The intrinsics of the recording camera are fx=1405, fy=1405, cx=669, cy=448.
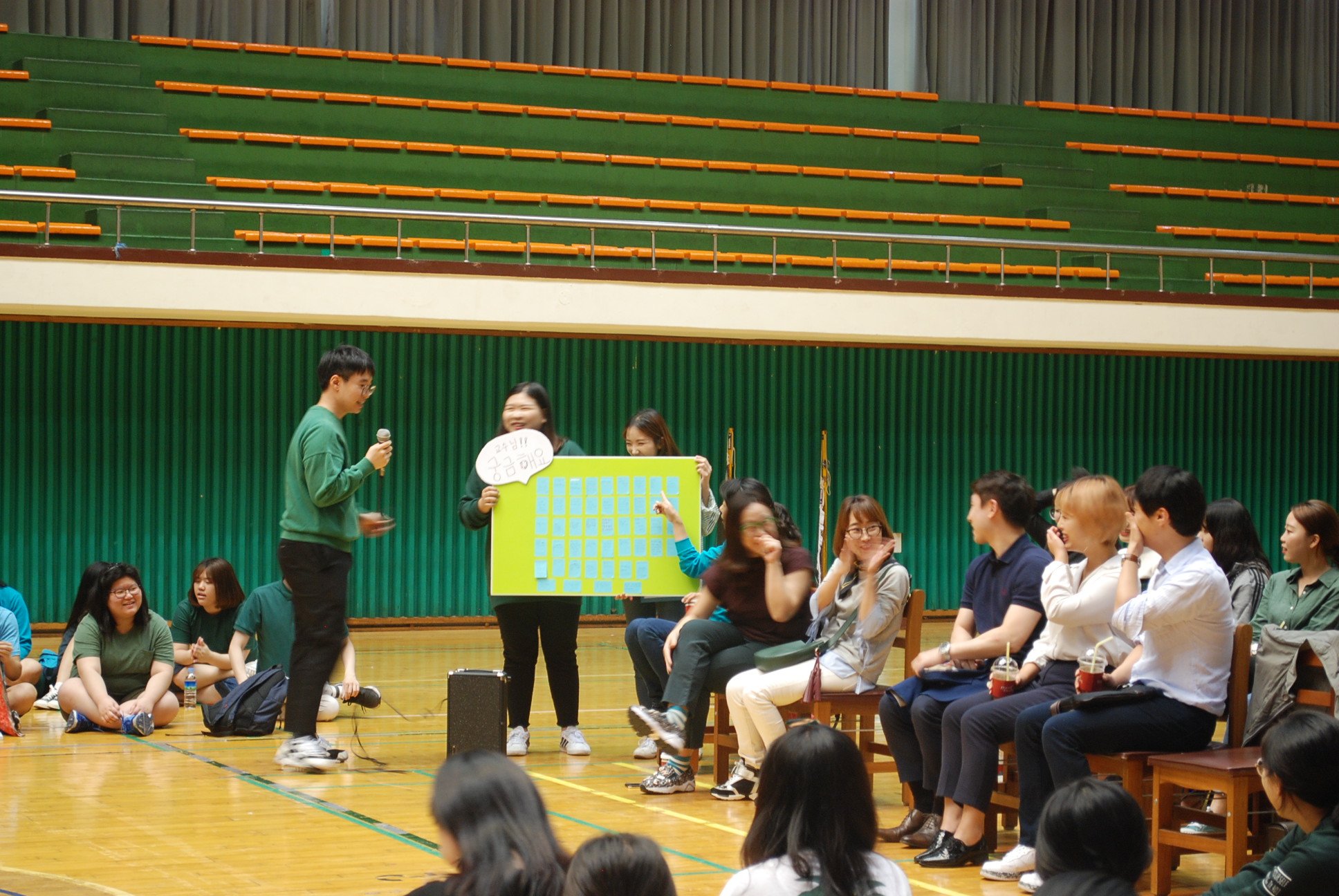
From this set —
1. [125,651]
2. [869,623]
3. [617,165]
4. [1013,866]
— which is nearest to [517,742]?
[869,623]

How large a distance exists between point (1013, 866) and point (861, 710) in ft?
3.34

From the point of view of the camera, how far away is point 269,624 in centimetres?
637

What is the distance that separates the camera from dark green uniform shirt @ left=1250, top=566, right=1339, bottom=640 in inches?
175

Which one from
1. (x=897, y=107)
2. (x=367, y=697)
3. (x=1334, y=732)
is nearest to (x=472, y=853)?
(x=1334, y=732)

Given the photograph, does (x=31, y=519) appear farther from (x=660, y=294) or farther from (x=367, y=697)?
(x=367, y=697)

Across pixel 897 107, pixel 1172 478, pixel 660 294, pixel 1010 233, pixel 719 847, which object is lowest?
pixel 719 847

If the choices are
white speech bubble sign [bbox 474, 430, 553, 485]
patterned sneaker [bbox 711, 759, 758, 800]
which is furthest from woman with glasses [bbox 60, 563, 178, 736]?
patterned sneaker [bbox 711, 759, 758, 800]

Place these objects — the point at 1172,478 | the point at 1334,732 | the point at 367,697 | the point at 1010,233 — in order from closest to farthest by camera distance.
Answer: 1. the point at 1334,732
2. the point at 1172,478
3. the point at 367,697
4. the point at 1010,233

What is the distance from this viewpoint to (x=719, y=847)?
12.7 ft

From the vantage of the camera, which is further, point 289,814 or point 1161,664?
point 289,814

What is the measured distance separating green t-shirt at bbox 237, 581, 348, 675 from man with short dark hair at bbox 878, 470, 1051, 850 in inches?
128

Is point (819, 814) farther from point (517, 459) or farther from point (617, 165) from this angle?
point (617, 165)

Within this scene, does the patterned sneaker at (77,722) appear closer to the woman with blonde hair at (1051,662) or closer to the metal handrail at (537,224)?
the woman with blonde hair at (1051,662)

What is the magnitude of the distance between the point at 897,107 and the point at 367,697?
33.0ft
